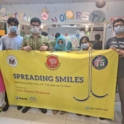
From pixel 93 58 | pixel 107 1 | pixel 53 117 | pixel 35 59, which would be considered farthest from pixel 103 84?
pixel 107 1

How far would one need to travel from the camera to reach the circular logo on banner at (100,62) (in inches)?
65.8

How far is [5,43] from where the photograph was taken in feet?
7.04

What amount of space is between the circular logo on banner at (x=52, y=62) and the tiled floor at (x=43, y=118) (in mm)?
773

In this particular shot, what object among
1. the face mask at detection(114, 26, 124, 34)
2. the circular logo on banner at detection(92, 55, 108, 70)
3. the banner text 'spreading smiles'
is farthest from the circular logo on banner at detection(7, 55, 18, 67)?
the face mask at detection(114, 26, 124, 34)

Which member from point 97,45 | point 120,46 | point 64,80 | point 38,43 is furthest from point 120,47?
point 97,45

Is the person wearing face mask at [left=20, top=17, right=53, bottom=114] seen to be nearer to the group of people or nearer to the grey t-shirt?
the group of people

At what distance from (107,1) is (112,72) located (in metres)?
2.57

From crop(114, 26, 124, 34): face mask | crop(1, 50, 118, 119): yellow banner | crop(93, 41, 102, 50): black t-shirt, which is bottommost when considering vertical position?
crop(1, 50, 118, 119): yellow banner

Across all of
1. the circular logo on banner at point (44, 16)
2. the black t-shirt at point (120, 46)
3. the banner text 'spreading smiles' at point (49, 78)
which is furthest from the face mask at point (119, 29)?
the circular logo on banner at point (44, 16)

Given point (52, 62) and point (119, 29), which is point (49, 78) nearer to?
point (52, 62)

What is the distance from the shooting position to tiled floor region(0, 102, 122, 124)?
5.91 ft

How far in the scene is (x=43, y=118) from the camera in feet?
6.17

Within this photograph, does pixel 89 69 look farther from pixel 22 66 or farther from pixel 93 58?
pixel 22 66

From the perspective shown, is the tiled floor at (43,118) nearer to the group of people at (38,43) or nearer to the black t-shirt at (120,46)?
the group of people at (38,43)
